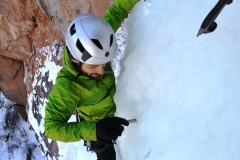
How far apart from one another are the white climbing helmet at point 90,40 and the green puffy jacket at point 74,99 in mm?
134

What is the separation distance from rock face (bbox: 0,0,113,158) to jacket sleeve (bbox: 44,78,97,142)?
1.95m

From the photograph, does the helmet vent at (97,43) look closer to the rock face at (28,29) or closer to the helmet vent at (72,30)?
the helmet vent at (72,30)

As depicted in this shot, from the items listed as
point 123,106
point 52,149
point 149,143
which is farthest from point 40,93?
point 149,143

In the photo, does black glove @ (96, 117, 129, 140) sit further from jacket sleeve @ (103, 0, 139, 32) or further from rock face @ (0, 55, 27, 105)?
rock face @ (0, 55, 27, 105)

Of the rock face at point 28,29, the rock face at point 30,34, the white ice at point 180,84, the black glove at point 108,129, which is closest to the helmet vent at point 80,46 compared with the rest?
the black glove at point 108,129

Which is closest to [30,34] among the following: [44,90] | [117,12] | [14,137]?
[44,90]

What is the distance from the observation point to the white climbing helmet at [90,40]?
1750 mm

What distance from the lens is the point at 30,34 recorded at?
19.0 ft

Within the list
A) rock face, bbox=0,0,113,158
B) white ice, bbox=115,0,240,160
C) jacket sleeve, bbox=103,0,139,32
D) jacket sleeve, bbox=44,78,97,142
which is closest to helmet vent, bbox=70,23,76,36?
jacket sleeve, bbox=44,78,97,142

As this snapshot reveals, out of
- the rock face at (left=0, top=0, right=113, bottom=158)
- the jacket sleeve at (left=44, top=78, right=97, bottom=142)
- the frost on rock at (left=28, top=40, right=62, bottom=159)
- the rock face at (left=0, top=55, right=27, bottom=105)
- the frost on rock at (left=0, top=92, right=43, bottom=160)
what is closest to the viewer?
the jacket sleeve at (left=44, top=78, right=97, bottom=142)

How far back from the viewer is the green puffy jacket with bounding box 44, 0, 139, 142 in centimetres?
173

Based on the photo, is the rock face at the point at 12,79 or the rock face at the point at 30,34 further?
the rock face at the point at 12,79

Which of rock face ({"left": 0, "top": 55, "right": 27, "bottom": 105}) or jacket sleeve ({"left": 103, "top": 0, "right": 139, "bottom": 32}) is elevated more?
jacket sleeve ({"left": 103, "top": 0, "right": 139, "bottom": 32})

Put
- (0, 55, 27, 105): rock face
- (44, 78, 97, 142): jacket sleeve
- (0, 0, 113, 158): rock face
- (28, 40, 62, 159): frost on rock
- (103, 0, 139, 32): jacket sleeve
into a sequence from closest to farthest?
(44, 78, 97, 142): jacket sleeve, (103, 0, 139, 32): jacket sleeve, (0, 0, 113, 158): rock face, (28, 40, 62, 159): frost on rock, (0, 55, 27, 105): rock face
